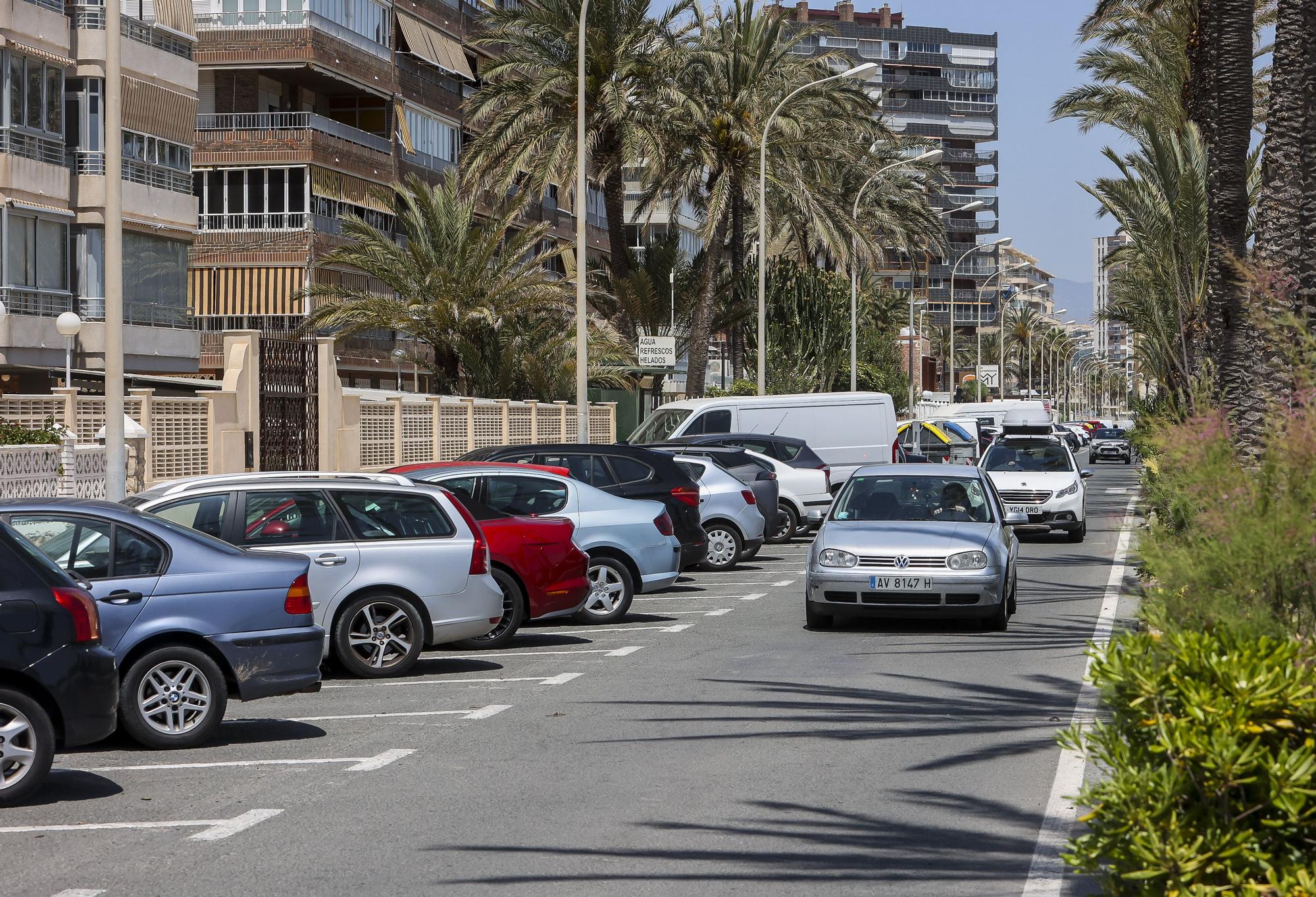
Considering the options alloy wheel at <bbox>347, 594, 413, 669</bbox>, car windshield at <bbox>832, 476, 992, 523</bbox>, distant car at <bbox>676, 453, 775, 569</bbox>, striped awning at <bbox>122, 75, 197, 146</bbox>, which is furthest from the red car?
striped awning at <bbox>122, 75, 197, 146</bbox>

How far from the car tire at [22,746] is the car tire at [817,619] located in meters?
8.18

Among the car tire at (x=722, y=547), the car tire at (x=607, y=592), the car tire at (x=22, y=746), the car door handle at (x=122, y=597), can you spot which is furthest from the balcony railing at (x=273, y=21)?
the car tire at (x=22, y=746)

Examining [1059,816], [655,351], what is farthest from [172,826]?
[655,351]

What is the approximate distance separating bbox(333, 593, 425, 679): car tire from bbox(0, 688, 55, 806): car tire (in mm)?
4423

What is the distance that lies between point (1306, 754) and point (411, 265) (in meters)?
34.1

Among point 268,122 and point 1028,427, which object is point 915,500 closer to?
point 1028,427

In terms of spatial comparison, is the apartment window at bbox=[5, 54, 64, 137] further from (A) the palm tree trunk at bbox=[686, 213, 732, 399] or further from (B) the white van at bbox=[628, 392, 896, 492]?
(A) the palm tree trunk at bbox=[686, 213, 732, 399]

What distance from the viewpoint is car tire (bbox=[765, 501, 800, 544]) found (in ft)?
90.0

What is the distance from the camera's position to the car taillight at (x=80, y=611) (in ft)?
26.9

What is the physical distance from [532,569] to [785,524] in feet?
44.8

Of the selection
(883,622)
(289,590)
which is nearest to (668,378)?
(883,622)

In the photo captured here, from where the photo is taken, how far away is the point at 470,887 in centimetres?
643

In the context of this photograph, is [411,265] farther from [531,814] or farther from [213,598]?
[531,814]

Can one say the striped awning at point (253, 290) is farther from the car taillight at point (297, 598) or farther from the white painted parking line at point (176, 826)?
the white painted parking line at point (176, 826)
